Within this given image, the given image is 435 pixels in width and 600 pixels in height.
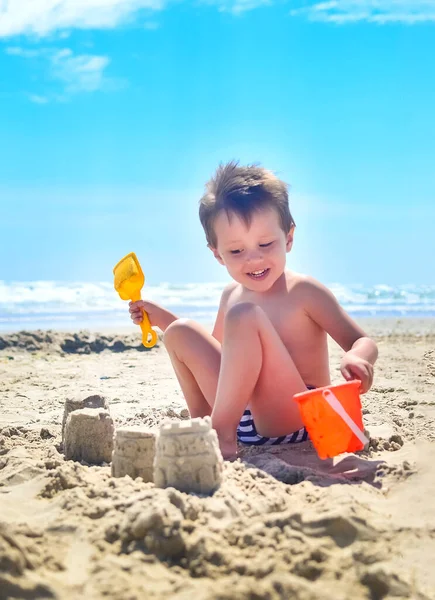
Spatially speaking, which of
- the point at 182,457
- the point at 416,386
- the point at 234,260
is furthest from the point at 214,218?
the point at 416,386

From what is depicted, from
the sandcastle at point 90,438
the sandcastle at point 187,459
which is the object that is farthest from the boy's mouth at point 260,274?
the sandcastle at point 187,459

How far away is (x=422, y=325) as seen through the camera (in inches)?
420

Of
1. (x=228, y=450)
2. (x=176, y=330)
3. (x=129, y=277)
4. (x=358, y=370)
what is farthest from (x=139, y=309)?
(x=358, y=370)

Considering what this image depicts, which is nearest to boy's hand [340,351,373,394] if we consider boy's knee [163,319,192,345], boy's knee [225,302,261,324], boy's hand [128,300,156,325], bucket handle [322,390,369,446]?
bucket handle [322,390,369,446]

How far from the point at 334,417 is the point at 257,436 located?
2.18 ft

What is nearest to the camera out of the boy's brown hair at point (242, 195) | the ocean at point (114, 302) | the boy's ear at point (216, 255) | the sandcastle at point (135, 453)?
the sandcastle at point (135, 453)

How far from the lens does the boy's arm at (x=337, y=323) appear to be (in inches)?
99.0

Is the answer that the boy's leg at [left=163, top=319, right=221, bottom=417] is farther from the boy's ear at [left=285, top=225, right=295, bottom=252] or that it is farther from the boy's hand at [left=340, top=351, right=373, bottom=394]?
the boy's hand at [left=340, top=351, right=373, bottom=394]

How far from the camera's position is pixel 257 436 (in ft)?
9.36

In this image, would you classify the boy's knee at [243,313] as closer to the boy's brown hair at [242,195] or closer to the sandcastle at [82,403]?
the boy's brown hair at [242,195]

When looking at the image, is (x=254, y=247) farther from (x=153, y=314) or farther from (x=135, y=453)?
(x=135, y=453)

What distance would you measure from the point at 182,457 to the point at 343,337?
1.04 m

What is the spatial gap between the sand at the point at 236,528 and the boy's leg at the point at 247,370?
0.19 meters

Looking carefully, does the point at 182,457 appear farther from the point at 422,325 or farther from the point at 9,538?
the point at 422,325
